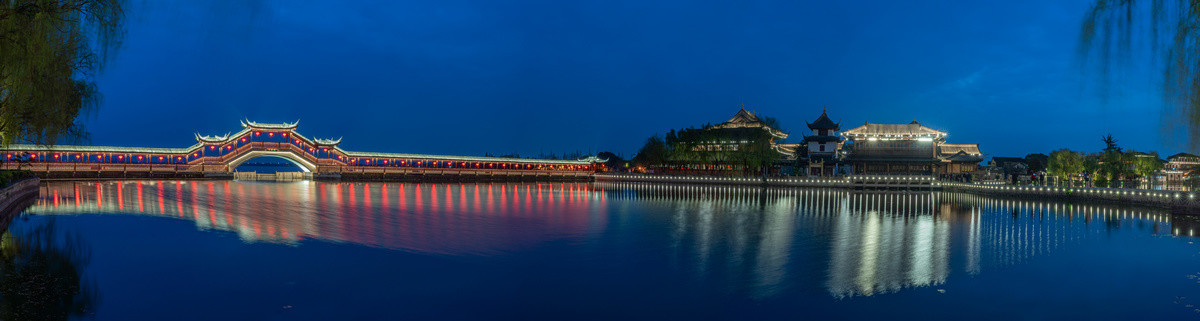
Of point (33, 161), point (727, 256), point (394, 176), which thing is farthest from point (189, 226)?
point (394, 176)

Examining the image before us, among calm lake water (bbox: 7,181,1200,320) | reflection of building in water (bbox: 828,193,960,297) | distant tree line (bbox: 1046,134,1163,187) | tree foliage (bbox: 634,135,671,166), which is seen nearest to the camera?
calm lake water (bbox: 7,181,1200,320)

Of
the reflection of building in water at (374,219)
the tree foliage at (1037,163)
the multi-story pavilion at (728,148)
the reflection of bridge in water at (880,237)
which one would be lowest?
the reflection of bridge in water at (880,237)

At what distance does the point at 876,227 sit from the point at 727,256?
8143 mm

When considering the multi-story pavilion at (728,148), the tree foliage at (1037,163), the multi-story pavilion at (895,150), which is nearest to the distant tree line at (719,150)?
the multi-story pavilion at (728,148)

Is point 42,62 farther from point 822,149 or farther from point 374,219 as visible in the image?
point 822,149

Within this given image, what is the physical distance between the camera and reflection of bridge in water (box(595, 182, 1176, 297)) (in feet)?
33.8

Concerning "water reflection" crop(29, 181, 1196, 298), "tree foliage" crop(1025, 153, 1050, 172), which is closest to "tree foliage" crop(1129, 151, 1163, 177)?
"water reflection" crop(29, 181, 1196, 298)

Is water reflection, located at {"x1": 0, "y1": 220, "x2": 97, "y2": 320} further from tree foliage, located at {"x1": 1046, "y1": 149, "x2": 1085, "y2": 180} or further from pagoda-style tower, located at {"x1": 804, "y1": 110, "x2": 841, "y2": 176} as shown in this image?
tree foliage, located at {"x1": 1046, "y1": 149, "x2": 1085, "y2": 180}

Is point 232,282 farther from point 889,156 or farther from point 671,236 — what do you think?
point 889,156

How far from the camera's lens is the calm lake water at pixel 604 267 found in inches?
304

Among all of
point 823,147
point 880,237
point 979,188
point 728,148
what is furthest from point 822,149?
point 880,237

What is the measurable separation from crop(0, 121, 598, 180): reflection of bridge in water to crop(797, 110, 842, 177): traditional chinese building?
70.1 ft

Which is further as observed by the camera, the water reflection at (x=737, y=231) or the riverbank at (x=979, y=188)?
the riverbank at (x=979, y=188)

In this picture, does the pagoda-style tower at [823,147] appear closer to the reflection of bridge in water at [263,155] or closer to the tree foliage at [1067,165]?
the tree foliage at [1067,165]
